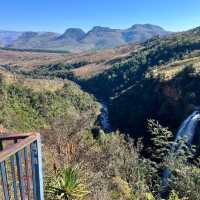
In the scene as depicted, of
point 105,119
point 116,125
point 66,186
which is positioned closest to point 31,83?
point 105,119

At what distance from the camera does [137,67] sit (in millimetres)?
112312

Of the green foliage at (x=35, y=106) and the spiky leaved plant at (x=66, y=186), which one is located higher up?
the spiky leaved plant at (x=66, y=186)

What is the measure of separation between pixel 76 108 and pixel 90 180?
61900mm

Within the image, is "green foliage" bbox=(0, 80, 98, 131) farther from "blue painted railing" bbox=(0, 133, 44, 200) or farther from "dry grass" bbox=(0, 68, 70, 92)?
"blue painted railing" bbox=(0, 133, 44, 200)

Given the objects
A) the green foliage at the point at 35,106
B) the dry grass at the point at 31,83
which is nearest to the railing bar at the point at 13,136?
the green foliage at the point at 35,106

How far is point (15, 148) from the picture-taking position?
13.9 ft

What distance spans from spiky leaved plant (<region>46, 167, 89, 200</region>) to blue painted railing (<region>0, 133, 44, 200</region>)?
7.10m

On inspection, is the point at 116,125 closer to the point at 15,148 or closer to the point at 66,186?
the point at 66,186

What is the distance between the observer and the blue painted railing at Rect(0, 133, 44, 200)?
165 inches

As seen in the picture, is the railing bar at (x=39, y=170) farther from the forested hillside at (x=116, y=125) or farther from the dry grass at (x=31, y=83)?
the dry grass at (x=31, y=83)

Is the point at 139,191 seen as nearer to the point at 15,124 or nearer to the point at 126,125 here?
the point at 15,124

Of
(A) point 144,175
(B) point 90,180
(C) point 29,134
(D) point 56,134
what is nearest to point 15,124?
(D) point 56,134

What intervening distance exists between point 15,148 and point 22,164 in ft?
1.63

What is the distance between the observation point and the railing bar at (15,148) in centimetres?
402
